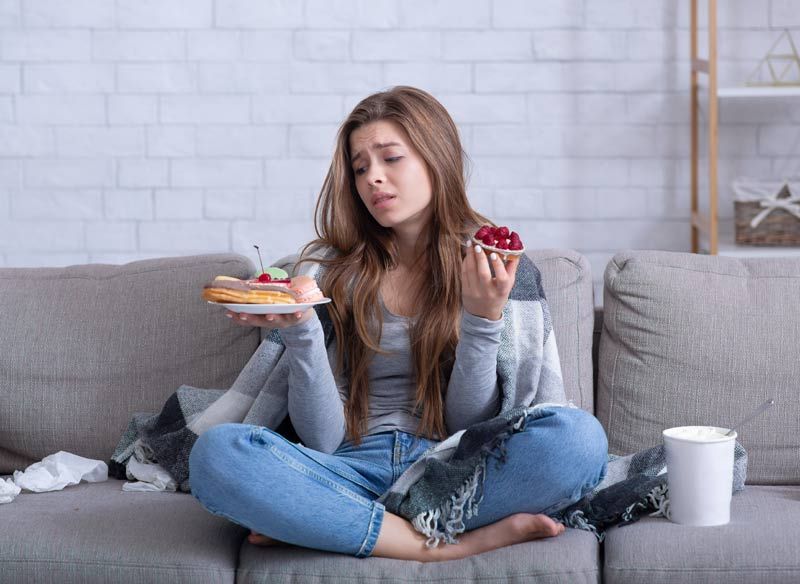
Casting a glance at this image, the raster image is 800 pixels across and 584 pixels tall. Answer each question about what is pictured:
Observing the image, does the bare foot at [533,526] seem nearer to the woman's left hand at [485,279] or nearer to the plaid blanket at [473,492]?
the plaid blanket at [473,492]

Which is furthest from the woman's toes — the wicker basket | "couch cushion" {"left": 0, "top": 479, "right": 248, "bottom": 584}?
the wicker basket

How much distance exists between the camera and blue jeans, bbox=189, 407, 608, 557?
180cm

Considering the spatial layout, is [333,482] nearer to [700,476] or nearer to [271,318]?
[271,318]

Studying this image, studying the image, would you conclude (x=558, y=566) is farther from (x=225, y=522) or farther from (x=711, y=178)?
(x=711, y=178)

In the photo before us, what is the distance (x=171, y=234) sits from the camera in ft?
10.8

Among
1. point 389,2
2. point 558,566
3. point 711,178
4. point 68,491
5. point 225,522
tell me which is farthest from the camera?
point 389,2

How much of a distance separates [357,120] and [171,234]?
1.25 m

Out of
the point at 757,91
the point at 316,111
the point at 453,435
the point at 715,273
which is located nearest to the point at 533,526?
the point at 453,435

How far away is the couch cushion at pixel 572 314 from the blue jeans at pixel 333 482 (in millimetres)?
413

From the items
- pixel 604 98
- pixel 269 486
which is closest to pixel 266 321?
pixel 269 486

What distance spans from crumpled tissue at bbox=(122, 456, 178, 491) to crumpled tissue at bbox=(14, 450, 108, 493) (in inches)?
2.9

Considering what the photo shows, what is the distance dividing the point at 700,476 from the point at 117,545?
0.99 m

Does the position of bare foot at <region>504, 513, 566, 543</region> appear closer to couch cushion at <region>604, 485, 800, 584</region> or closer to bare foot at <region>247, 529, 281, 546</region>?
couch cushion at <region>604, 485, 800, 584</region>

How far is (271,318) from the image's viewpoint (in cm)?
186
